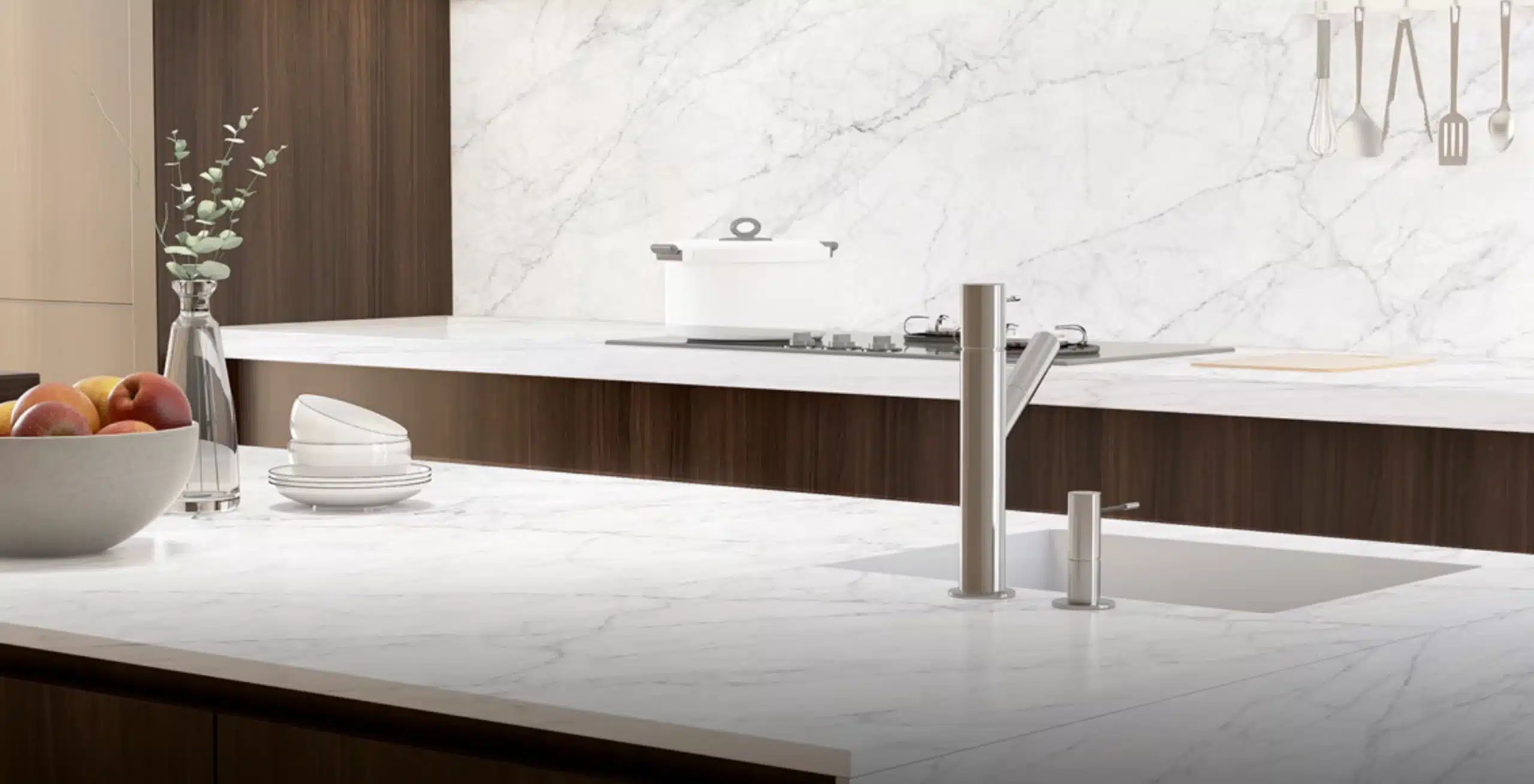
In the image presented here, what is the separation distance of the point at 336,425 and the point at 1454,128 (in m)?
2.38

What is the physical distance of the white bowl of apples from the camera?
1.68m

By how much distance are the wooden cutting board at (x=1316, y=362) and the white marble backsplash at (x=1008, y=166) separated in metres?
0.25

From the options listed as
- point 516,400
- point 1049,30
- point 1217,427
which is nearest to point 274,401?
point 516,400

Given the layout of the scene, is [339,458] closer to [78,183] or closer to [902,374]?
[902,374]

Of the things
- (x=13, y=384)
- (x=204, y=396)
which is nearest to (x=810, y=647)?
(x=204, y=396)

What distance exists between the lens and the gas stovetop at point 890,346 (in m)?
3.52

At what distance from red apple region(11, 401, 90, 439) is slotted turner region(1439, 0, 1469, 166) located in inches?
106

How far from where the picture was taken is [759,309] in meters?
4.01

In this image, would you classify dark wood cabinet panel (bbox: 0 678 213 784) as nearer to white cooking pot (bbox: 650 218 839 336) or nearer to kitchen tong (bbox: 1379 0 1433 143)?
white cooking pot (bbox: 650 218 839 336)

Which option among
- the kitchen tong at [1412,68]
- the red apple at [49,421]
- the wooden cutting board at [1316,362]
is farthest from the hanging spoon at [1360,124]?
the red apple at [49,421]

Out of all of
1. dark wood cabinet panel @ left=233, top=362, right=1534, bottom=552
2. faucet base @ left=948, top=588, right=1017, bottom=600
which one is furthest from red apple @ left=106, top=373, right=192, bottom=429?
dark wood cabinet panel @ left=233, top=362, right=1534, bottom=552

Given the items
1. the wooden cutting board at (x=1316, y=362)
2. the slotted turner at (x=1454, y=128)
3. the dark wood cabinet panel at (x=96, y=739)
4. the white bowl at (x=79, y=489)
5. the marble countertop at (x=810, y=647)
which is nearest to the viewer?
the marble countertop at (x=810, y=647)

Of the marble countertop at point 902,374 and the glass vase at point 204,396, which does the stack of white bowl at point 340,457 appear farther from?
the marble countertop at point 902,374

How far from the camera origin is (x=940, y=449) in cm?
346
